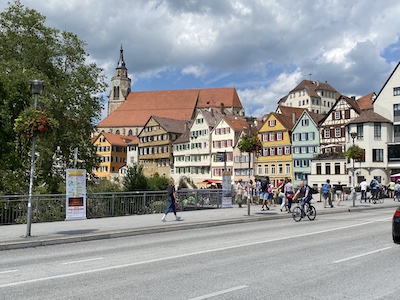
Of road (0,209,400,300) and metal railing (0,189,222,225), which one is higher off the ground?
metal railing (0,189,222,225)

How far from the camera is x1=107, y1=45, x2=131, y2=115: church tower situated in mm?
166125

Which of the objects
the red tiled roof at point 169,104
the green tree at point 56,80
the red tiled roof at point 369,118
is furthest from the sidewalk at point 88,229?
the red tiled roof at point 169,104

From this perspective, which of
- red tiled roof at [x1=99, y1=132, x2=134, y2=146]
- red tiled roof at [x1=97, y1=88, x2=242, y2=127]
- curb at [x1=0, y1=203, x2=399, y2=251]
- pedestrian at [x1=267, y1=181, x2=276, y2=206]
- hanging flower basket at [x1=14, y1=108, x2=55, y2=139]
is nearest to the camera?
curb at [x1=0, y1=203, x2=399, y2=251]

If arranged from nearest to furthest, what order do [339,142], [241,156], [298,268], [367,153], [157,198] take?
1. [298,268]
2. [157,198]
3. [367,153]
4. [339,142]
5. [241,156]

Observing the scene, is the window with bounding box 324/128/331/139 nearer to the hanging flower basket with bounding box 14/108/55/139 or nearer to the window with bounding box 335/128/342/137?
the window with bounding box 335/128/342/137

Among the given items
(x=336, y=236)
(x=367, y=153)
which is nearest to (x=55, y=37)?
(x=336, y=236)

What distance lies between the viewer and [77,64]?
138 ft

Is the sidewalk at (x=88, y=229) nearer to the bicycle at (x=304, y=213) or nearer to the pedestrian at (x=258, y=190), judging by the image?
the bicycle at (x=304, y=213)

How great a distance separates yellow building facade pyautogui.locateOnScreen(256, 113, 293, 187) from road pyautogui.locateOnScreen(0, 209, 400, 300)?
63049mm

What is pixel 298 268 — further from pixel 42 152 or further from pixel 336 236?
pixel 42 152

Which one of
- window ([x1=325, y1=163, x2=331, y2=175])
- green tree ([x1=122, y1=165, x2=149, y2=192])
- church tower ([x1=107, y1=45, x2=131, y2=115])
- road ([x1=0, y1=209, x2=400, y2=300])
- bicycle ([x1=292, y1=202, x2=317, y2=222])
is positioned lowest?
road ([x1=0, y1=209, x2=400, y2=300])

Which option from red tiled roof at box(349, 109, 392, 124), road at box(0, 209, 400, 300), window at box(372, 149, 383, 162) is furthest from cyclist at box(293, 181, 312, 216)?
window at box(372, 149, 383, 162)

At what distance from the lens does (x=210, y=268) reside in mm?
9383

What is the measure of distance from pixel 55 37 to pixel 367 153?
146ft
